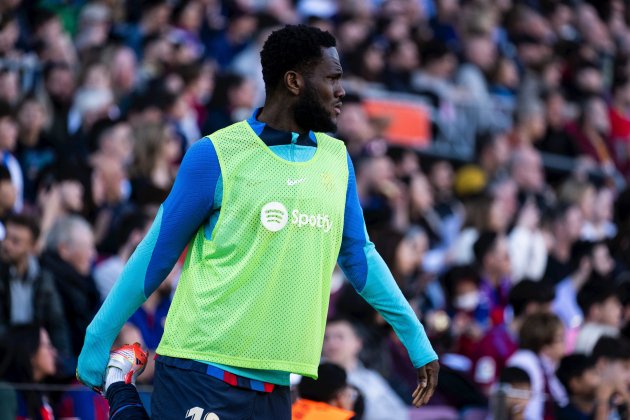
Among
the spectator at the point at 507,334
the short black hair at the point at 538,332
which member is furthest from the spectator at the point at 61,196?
the short black hair at the point at 538,332

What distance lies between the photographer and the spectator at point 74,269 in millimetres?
7898

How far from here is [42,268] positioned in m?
7.95

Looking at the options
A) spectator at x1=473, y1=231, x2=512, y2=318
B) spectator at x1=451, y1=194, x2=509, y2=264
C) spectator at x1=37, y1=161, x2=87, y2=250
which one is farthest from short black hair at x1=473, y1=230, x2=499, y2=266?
spectator at x1=37, y1=161, x2=87, y2=250

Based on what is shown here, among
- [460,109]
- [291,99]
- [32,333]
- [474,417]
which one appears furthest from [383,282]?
[460,109]

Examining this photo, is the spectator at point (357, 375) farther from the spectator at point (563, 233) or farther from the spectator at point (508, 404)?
the spectator at point (563, 233)

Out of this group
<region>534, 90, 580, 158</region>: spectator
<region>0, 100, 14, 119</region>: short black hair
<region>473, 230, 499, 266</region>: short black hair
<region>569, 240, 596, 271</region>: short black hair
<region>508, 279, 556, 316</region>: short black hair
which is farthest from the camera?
<region>534, 90, 580, 158</region>: spectator

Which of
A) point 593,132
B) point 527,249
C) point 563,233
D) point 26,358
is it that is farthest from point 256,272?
point 593,132

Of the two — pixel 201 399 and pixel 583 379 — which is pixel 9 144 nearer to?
pixel 583 379

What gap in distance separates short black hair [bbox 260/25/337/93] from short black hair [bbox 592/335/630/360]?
195 inches

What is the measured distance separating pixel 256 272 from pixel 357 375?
3856 mm

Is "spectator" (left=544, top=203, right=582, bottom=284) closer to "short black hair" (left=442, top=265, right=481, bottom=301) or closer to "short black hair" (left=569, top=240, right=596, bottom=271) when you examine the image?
"short black hair" (left=569, top=240, right=596, bottom=271)

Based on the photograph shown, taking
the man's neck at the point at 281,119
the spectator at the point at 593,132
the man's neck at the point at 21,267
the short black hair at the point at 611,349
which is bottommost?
the spectator at the point at 593,132

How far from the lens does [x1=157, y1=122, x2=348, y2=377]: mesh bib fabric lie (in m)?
4.05

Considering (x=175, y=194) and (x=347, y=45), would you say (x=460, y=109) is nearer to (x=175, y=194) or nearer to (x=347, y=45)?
(x=347, y=45)
